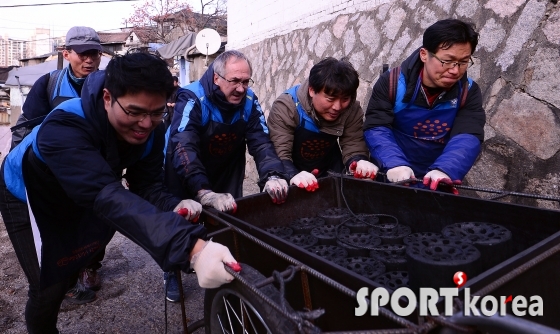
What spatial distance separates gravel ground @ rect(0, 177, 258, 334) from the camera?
3006 millimetres

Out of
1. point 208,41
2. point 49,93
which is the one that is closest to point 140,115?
point 49,93

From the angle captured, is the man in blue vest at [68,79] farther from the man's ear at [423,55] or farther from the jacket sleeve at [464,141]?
the jacket sleeve at [464,141]

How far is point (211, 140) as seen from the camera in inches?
121

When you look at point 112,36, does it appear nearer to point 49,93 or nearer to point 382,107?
point 49,93

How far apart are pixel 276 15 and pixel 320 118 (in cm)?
484

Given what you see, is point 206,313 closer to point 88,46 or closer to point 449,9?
point 88,46

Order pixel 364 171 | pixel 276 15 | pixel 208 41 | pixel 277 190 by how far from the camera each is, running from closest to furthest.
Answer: pixel 277 190, pixel 364 171, pixel 276 15, pixel 208 41

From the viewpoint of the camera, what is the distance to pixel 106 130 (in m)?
1.87

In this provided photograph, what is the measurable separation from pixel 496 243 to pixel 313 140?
5.81ft

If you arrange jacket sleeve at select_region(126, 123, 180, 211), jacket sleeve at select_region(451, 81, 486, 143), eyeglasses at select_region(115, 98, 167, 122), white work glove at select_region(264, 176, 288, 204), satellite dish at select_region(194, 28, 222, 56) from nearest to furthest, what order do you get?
eyeglasses at select_region(115, 98, 167, 122), jacket sleeve at select_region(126, 123, 180, 211), white work glove at select_region(264, 176, 288, 204), jacket sleeve at select_region(451, 81, 486, 143), satellite dish at select_region(194, 28, 222, 56)

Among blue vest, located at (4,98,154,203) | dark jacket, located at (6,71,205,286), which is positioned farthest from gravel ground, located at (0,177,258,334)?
blue vest, located at (4,98,154,203)

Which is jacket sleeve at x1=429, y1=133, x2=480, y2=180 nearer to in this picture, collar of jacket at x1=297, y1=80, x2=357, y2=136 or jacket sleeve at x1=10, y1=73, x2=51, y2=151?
collar of jacket at x1=297, y1=80, x2=357, y2=136

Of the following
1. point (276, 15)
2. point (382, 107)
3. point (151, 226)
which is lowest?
point (151, 226)

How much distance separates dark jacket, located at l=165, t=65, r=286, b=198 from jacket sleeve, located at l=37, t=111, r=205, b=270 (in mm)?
905
